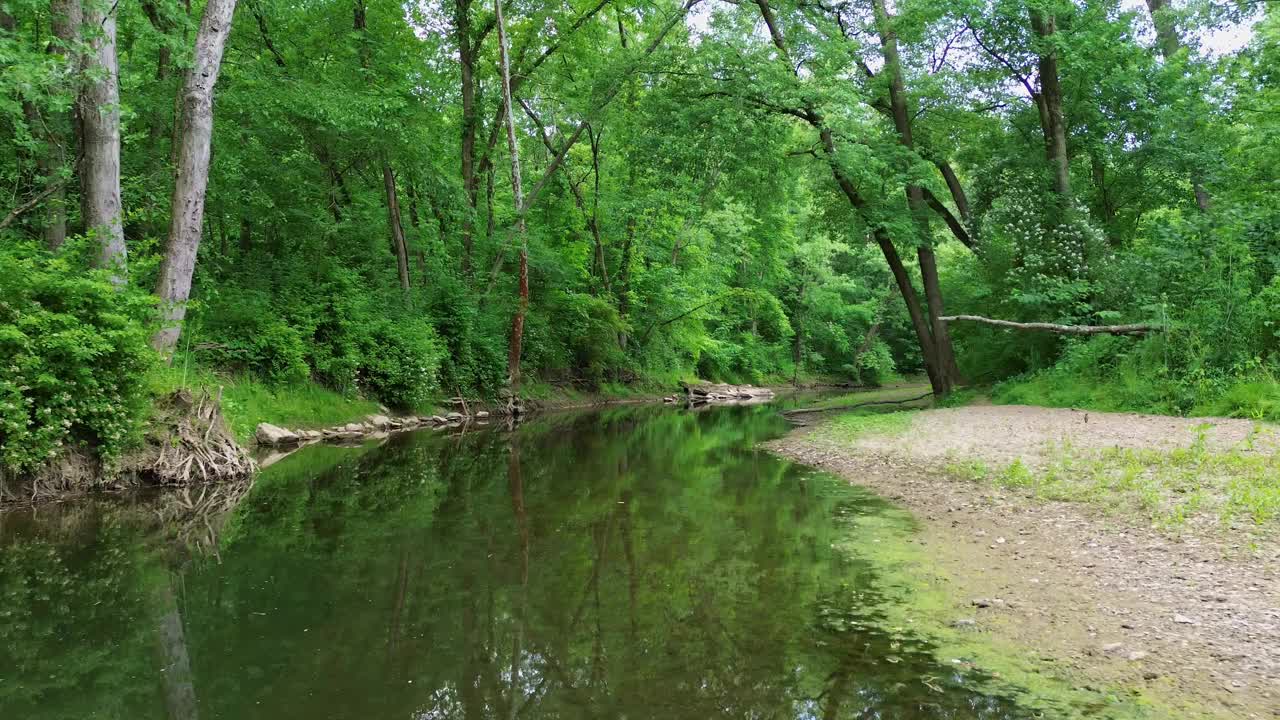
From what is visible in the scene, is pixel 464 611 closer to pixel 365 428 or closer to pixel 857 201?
pixel 365 428

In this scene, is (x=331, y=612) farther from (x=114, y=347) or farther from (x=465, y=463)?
(x=465, y=463)

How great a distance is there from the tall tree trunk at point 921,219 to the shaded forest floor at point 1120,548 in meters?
8.39

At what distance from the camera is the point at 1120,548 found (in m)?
5.21

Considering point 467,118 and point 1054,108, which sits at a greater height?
point 467,118

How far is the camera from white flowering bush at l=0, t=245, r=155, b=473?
702 cm

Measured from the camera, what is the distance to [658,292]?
29.0 meters

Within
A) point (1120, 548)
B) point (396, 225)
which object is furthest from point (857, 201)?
point (1120, 548)

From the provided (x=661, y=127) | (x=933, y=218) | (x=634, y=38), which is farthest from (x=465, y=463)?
(x=634, y=38)

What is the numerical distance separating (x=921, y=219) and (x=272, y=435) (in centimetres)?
1521

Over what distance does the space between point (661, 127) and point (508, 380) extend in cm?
858

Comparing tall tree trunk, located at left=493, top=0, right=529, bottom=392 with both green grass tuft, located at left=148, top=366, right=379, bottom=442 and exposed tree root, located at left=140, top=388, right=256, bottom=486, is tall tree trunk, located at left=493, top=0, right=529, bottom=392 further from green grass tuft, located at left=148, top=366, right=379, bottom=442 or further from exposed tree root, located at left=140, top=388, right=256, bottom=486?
exposed tree root, located at left=140, top=388, right=256, bottom=486

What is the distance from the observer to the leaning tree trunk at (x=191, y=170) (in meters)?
9.55

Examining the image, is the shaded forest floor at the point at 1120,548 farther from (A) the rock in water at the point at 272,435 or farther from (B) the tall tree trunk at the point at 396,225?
(B) the tall tree trunk at the point at 396,225

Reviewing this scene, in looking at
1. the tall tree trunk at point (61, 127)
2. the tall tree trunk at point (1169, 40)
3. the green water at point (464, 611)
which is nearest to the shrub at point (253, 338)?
the tall tree trunk at point (61, 127)
